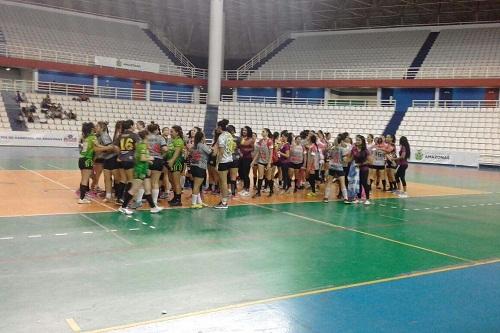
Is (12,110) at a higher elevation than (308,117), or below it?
below

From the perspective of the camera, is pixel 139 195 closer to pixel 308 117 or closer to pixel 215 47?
pixel 308 117

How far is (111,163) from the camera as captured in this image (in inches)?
407

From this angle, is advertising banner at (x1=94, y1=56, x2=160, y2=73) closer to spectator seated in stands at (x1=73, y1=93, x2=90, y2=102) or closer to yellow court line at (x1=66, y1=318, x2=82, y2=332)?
spectator seated in stands at (x1=73, y1=93, x2=90, y2=102)

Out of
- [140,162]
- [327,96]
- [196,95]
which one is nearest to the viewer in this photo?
[140,162]

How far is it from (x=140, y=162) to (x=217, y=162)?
6.35 feet

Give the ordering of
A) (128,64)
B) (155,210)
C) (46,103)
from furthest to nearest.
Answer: (128,64)
(46,103)
(155,210)

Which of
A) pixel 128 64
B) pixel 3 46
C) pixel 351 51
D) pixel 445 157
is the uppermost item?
pixel 351 51

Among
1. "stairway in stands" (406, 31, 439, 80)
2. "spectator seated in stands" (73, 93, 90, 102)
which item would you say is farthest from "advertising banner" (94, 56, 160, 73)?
"stairway in stands" (406, 31, 439, 80)

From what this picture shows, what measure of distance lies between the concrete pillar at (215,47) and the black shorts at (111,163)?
84.1 ft

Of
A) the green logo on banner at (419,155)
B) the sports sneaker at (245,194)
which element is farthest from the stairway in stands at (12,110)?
the green logo on banner at (419,155)

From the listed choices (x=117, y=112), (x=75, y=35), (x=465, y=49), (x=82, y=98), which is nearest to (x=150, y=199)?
(x=117, y=112)

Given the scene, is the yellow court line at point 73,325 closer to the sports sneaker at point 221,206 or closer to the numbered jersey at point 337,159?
the sports sneaker at point 221,206

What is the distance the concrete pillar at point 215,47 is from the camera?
33812 mm

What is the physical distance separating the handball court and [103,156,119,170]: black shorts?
0.80m
